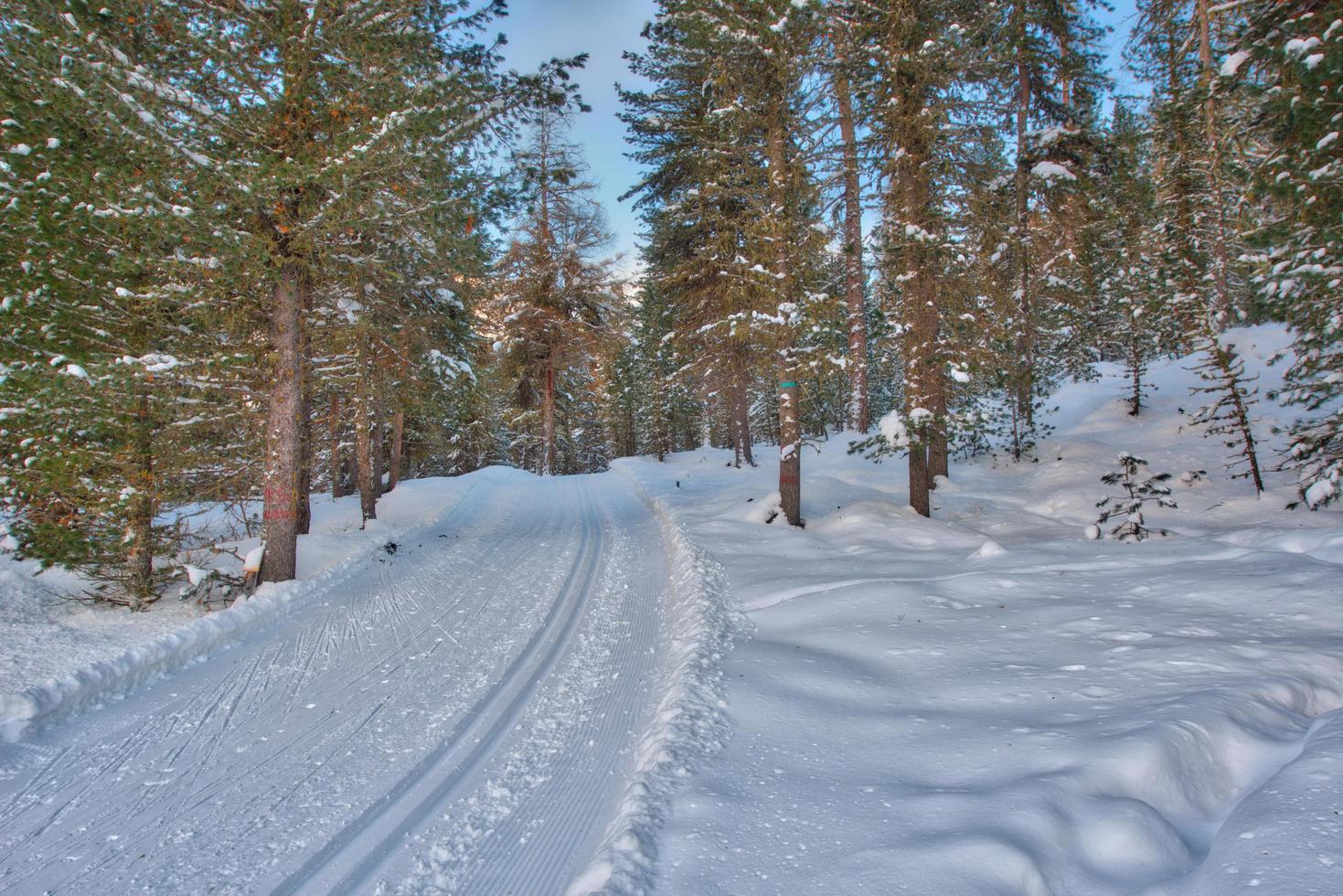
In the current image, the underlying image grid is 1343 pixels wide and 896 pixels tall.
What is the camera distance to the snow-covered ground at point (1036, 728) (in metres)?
2.29

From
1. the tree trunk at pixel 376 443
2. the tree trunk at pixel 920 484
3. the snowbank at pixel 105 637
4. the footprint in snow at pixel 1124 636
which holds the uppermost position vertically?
the tree trunk at pixel 376 443

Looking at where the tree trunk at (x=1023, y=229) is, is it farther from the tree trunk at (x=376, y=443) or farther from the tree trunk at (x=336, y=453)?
the tree trunk at (x=336, y=453)

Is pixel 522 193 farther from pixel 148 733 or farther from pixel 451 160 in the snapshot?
pixel 148 733

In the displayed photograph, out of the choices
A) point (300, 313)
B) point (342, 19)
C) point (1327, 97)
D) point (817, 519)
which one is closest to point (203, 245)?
point (300, 313)

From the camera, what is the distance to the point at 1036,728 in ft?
10.8

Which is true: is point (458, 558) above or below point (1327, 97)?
below

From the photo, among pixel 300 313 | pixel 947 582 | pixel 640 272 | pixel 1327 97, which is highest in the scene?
Answer: pixel 640 272

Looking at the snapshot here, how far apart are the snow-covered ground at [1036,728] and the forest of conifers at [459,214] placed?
3.89 m

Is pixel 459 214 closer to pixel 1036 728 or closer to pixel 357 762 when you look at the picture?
pixel 357 762

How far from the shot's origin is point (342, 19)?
668cm

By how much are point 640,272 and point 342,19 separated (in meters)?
17.6

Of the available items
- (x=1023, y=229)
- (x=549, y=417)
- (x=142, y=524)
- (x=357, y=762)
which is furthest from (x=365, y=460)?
(x=1023, y=229)

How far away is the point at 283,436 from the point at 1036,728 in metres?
8.78

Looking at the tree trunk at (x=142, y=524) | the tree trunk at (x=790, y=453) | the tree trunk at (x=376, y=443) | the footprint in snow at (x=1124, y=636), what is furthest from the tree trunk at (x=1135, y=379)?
the tree trunk at (x=142, y=524)
